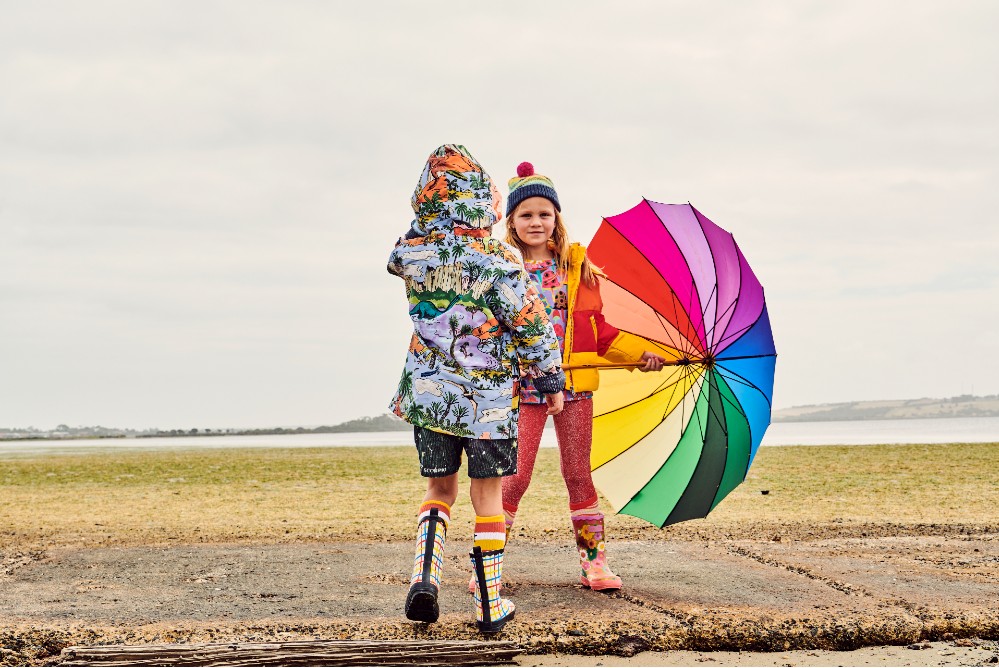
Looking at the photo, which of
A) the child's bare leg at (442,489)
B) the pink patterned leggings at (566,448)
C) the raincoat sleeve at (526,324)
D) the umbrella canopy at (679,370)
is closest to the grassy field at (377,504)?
the umbrella canopy at (679,370)

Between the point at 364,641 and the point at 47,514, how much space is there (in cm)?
866

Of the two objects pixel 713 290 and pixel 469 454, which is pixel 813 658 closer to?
pixel 469 454

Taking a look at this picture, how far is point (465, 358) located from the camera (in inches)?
A: 171

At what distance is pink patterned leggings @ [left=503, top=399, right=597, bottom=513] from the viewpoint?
532 centimetres

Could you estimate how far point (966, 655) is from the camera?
4348mm

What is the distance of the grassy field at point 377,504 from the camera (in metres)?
8.74

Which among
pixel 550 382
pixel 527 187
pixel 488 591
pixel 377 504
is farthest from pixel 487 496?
pixel 377 504

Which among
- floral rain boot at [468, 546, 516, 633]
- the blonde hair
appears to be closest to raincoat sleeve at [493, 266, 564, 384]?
floral rain boot at [468, 546, 516, 633]

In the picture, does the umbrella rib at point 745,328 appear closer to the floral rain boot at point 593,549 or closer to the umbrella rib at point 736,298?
the umbrella rib at point 736,298

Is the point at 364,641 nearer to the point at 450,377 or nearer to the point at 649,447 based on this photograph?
the point at 450,377

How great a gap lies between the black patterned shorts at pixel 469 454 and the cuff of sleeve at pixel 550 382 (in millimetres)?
298

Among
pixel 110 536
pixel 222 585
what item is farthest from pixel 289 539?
pixel 222 585

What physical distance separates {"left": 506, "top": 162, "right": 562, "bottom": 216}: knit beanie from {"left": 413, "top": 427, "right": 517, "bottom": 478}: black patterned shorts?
5.48 ft

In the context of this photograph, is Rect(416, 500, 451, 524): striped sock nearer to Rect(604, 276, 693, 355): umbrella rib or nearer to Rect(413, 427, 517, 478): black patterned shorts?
Rect(413, 427, 517, 478): black patterned shorts
